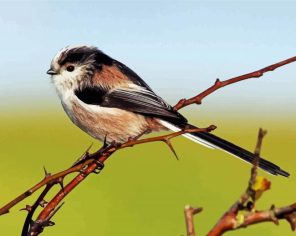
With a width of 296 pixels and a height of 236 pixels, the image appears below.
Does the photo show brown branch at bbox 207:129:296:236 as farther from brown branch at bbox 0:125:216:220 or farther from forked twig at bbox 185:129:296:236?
brown branch at bbox 0:125:216:220

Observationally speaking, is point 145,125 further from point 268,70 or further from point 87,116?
point 268,70

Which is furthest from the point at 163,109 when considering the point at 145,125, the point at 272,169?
the point at 272,169

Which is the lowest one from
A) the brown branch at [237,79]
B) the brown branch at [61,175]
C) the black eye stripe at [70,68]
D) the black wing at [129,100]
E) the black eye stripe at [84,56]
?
the brown branch at [61,175]

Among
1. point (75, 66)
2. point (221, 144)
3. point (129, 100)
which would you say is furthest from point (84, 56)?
point (221, 144)

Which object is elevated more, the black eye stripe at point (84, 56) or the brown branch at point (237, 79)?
the black eye stripe at point (84, 56)

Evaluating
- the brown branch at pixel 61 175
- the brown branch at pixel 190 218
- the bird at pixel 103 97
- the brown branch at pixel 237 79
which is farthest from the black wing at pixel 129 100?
the brown branch at pixel 190 218

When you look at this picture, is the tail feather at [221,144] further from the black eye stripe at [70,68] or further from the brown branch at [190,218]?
the brown branch at [190,218]

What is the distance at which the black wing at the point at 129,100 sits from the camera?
470cm

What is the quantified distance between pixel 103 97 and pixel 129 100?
0.21 meters

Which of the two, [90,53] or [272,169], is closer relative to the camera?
[272,169]

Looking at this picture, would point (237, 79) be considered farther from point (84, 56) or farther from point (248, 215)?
point (84, 56)

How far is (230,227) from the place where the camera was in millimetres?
1116

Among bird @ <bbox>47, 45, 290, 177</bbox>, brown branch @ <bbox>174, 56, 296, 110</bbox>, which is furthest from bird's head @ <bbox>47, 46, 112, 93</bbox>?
brown branch @ <bbox>174, 56, 296, 110</bbox>

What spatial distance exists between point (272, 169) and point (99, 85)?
2.17 m
